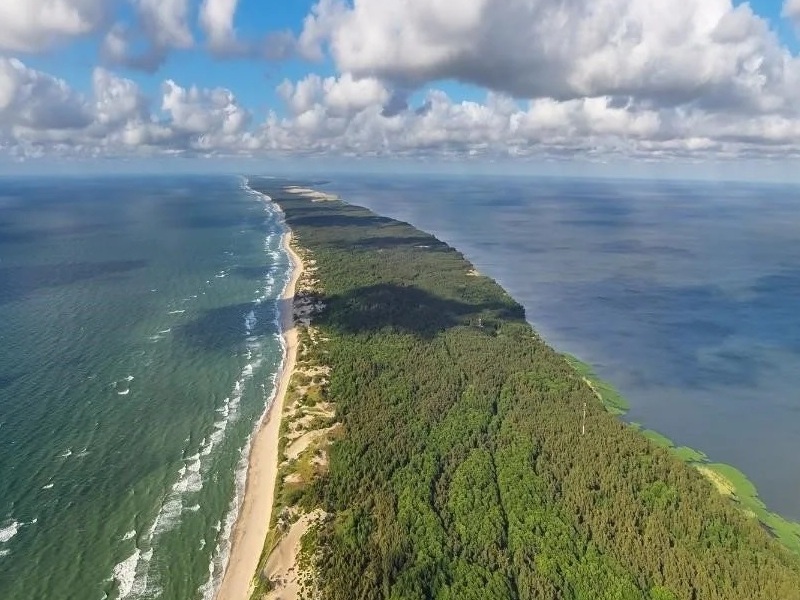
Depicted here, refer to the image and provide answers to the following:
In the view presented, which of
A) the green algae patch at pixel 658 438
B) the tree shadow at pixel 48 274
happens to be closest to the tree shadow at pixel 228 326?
the tree shadow at pixel 48 274

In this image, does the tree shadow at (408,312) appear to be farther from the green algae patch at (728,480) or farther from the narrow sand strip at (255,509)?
the green algae patch at (728,480)

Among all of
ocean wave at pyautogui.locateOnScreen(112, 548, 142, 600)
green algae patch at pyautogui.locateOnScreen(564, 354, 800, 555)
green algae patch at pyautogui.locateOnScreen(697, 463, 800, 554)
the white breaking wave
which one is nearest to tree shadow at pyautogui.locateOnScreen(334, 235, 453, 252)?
the white breaking wave

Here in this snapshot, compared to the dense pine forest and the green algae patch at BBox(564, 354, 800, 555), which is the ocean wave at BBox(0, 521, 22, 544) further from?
the green algae patch at BBox(564, 354, 800, 555)

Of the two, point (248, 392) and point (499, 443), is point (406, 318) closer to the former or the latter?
point (248, 392)

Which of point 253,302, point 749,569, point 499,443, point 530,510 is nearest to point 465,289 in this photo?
point 253,302

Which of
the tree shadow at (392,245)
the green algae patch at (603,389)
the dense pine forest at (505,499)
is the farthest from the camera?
the tree shadow at (392,245)
